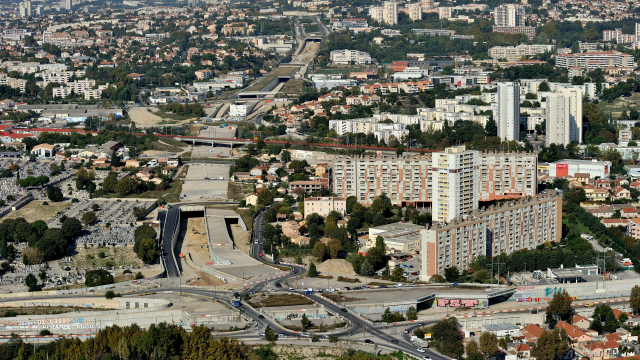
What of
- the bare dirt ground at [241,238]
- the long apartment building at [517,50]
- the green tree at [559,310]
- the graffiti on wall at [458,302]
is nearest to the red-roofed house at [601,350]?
the green tree at [559,310]

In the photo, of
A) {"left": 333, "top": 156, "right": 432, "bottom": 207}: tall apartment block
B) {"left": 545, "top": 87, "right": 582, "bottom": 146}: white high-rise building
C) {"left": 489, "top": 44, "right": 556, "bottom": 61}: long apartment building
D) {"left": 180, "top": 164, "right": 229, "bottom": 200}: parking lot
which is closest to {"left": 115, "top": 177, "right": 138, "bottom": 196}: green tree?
{"left": 180, "top": 164, "right": 229, "bottom": 200}: parking lot

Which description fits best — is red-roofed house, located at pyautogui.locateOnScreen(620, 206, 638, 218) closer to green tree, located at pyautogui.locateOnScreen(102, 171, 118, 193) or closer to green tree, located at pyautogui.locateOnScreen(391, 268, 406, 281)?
green tree, located at pyautogui.locateOnScreen(391, 268, 406, 281)

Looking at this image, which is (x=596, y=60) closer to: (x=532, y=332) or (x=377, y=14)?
(x=377, y=14)

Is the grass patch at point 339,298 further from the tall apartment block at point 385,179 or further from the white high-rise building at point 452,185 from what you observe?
the tall apartment block at point 385,179

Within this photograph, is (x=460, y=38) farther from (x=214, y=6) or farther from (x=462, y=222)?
(x=462, y=222)

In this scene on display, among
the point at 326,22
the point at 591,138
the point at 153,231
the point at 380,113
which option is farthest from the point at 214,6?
the point at 153,231

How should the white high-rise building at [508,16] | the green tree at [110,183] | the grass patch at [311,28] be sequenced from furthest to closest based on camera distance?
the grass patch at [311,28] → the white high-rise building at [508,16] → the green tree at [110,183]
